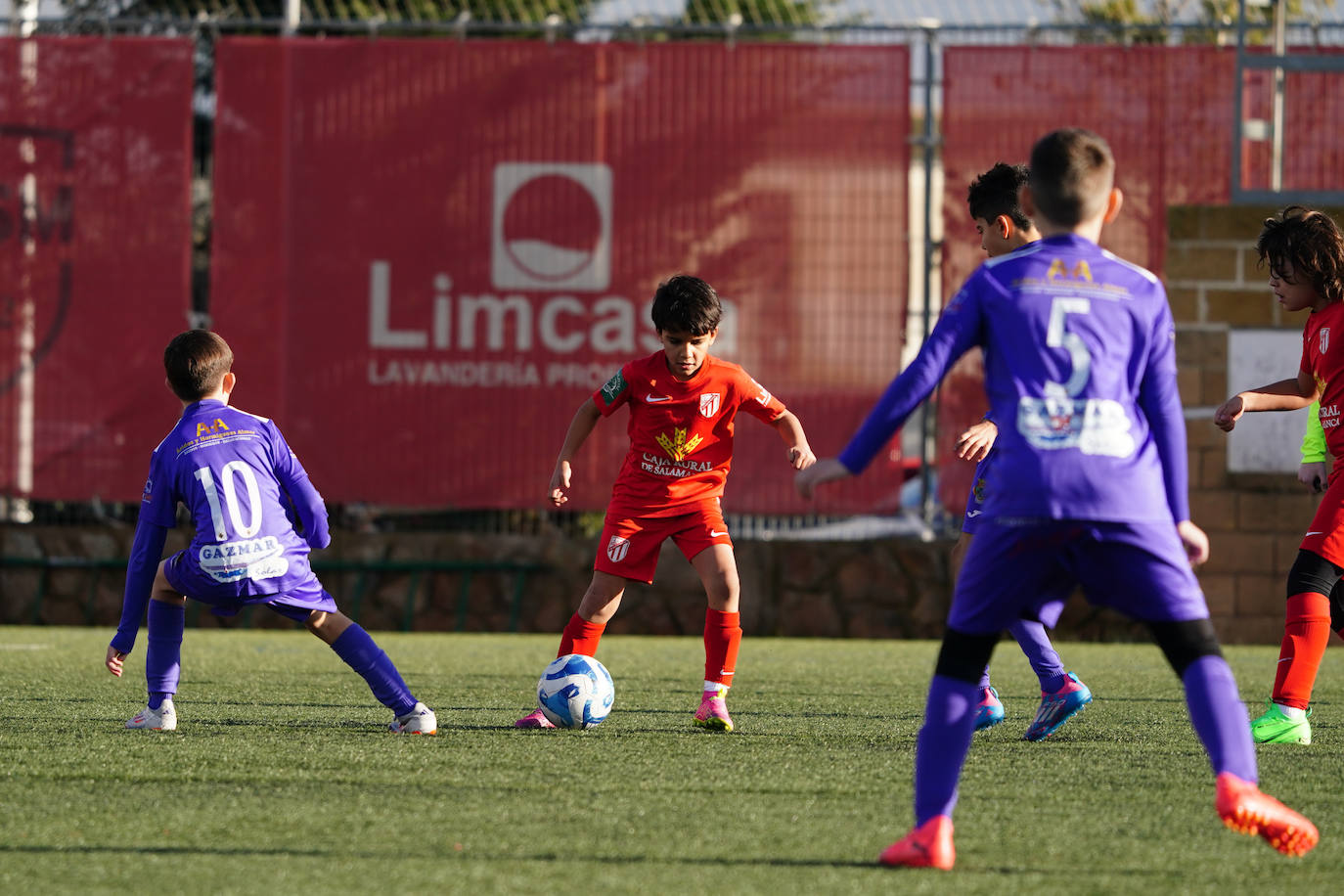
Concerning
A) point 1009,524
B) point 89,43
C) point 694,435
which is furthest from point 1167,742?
point 89,43

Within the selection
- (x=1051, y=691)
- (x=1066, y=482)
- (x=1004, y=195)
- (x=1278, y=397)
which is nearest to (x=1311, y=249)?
(x=1278, y=397)

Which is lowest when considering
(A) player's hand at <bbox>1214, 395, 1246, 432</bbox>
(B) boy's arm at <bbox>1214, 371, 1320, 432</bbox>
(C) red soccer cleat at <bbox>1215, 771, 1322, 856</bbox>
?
(C) red soccer cleat at <bbox>1215, 771, 1322, 856</bbox>

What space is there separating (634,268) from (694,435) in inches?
239

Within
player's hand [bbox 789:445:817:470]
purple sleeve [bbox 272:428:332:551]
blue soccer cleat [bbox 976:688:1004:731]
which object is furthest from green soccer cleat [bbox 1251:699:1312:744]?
purple sleeve [bbox 272:428:332:551]

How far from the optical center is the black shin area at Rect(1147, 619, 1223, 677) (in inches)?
130

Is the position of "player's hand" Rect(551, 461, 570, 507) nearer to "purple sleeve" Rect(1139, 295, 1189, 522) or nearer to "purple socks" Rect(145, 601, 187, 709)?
"purple socks" Rect(145, 601, 187, 709)

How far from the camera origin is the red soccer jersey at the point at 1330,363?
17.7 ft

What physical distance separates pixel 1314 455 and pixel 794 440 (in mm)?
1817

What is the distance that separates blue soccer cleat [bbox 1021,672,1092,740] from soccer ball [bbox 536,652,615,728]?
4.53ft

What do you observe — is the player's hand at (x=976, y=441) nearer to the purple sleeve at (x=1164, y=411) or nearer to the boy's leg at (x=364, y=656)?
the purple sleeve at (x=1164, y=411)

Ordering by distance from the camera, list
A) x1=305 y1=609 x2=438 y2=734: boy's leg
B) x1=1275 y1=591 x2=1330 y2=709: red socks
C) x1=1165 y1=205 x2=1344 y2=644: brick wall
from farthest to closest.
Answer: x1=1165 y1=205 x2=1344 y2=644: brick wall < x1=1275 y1=591 x2=1330 y2=709: red socks < x1=305 y1=609 x2=438 y2=734: boy's leg

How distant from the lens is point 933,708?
3.31m

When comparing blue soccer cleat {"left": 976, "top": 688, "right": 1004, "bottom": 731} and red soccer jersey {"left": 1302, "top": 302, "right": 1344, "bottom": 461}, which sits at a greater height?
red soccer jersey {"left": 1302, "top": 302, "right": 1344, "bottom": 461}

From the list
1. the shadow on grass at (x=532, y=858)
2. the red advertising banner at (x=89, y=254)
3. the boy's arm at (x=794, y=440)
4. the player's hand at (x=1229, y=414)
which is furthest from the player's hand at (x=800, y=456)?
the red advertising banner at (x=89, y=254)
